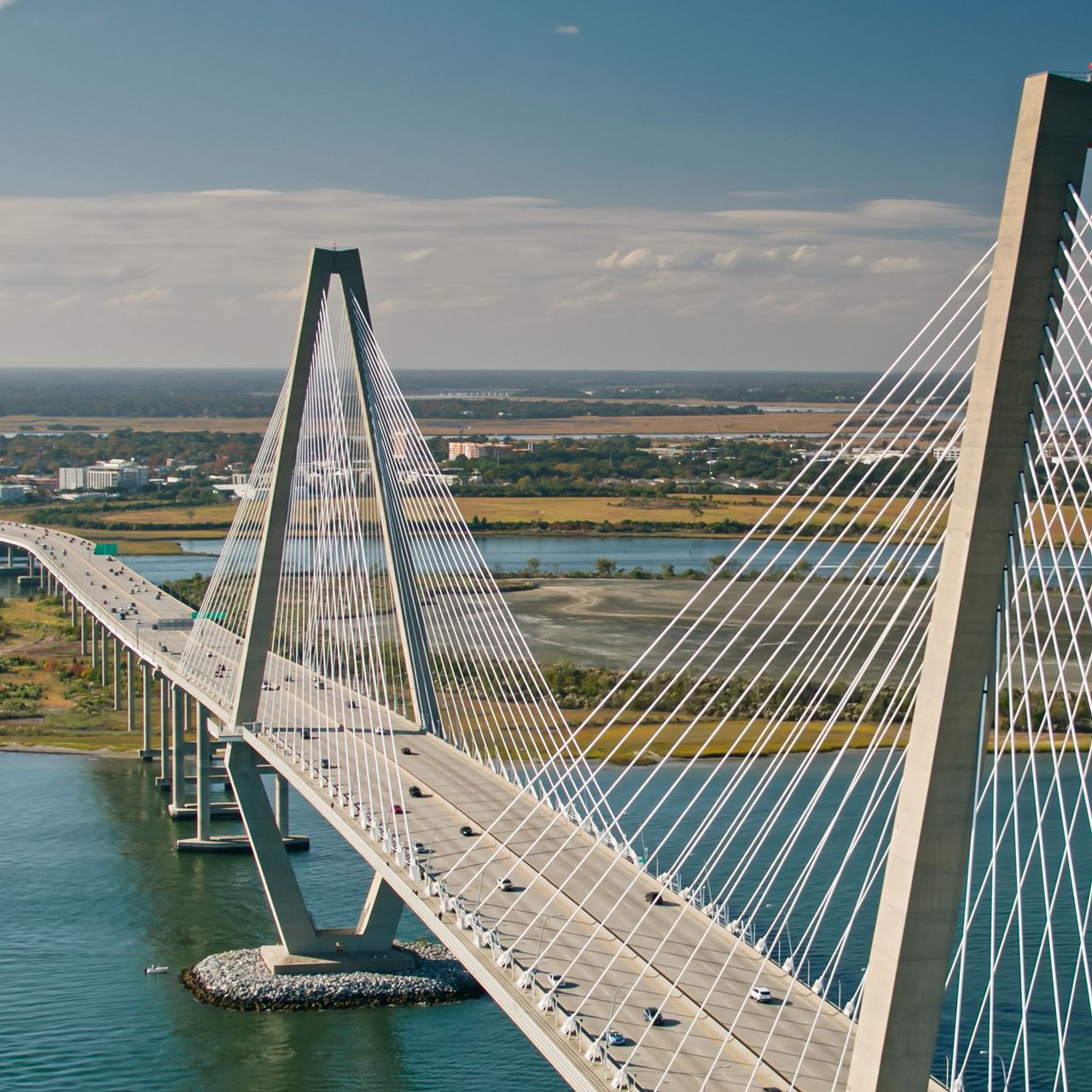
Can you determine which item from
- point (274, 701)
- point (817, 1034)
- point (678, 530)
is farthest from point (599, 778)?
point (678, 530)

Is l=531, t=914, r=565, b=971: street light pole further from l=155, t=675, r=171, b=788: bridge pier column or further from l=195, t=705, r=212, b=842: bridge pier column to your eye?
l=155, t=675, r=171, b=788: bridge pier column

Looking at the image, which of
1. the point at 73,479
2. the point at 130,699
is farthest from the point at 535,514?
→ the point at 130,699

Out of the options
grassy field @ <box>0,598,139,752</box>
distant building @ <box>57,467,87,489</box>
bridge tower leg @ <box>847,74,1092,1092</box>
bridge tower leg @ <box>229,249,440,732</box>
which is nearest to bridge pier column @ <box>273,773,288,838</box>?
bridge tower leg @ <box>229,249,440,732</box>

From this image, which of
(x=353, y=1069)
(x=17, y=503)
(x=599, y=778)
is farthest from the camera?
(x=17, y=503)

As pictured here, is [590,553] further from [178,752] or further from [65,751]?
[178,752]

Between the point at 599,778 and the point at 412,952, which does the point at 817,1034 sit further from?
the point at 599,778

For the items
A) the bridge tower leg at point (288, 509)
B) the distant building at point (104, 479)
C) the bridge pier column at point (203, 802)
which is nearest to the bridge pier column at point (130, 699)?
the bridge pier column at point (203, 802)
